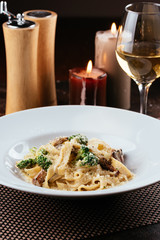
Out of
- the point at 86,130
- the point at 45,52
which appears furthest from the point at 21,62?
the point at 86,130

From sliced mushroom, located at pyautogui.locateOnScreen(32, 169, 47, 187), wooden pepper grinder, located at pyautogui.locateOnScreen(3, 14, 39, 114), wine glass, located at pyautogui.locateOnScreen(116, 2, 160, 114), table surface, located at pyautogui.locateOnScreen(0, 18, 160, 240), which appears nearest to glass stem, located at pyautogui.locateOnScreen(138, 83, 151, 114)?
wine glass, located at pyautogui.locateOnScreen(116, 2, 160, 114)

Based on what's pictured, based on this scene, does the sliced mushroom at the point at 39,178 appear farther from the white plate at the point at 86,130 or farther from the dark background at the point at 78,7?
the dark background at the point at 78,7

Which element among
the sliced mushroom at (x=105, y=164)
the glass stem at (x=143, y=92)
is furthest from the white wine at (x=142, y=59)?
the sliced mushroom at (x=105, y=164)

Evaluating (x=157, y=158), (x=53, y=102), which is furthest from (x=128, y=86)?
(x=157, y=158)

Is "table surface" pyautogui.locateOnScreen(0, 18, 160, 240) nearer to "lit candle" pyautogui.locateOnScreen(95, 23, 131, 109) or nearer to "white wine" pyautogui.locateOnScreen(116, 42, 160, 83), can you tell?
"lit candle" pyautogui.locateOnScreen(95, 23, 131, 109)

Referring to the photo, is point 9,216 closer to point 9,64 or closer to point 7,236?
point 7,236
